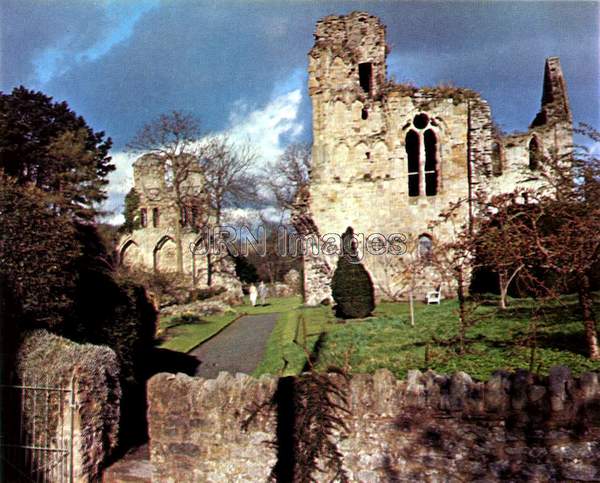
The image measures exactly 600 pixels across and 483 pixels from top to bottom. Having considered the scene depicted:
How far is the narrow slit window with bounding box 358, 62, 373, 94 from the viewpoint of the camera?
81.1 ft

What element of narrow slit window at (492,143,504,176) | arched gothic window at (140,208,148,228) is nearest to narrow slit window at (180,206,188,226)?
arched gothic window at (140,208,148,228)

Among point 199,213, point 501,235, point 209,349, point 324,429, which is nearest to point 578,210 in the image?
point 501,235

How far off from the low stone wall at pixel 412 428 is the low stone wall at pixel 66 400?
1.39m

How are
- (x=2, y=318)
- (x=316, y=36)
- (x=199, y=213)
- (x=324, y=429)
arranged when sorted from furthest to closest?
(x=199, y=213)
(x=316, y=36)
(x=2, y=318)
(x=324, y=429)

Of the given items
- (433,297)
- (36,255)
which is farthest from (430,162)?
(36,255)

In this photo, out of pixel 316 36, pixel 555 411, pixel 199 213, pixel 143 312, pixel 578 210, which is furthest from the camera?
pixel 199 213

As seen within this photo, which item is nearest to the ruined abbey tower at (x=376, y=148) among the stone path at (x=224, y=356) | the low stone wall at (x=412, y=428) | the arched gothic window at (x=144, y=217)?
the stone path at (x=224, y=356)

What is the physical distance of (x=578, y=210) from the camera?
328 inches

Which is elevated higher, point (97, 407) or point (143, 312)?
point (143, 312)

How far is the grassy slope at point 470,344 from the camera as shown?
324 inches

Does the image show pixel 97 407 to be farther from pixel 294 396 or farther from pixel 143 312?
pixel 143 312

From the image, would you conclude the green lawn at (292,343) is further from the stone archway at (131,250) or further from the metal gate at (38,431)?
the stone archway at (131,250)

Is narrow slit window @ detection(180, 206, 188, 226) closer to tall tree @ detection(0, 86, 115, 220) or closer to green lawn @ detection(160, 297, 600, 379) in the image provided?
tall tree @ detection(0, 86, 115, 220)

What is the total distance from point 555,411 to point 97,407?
5.55m
